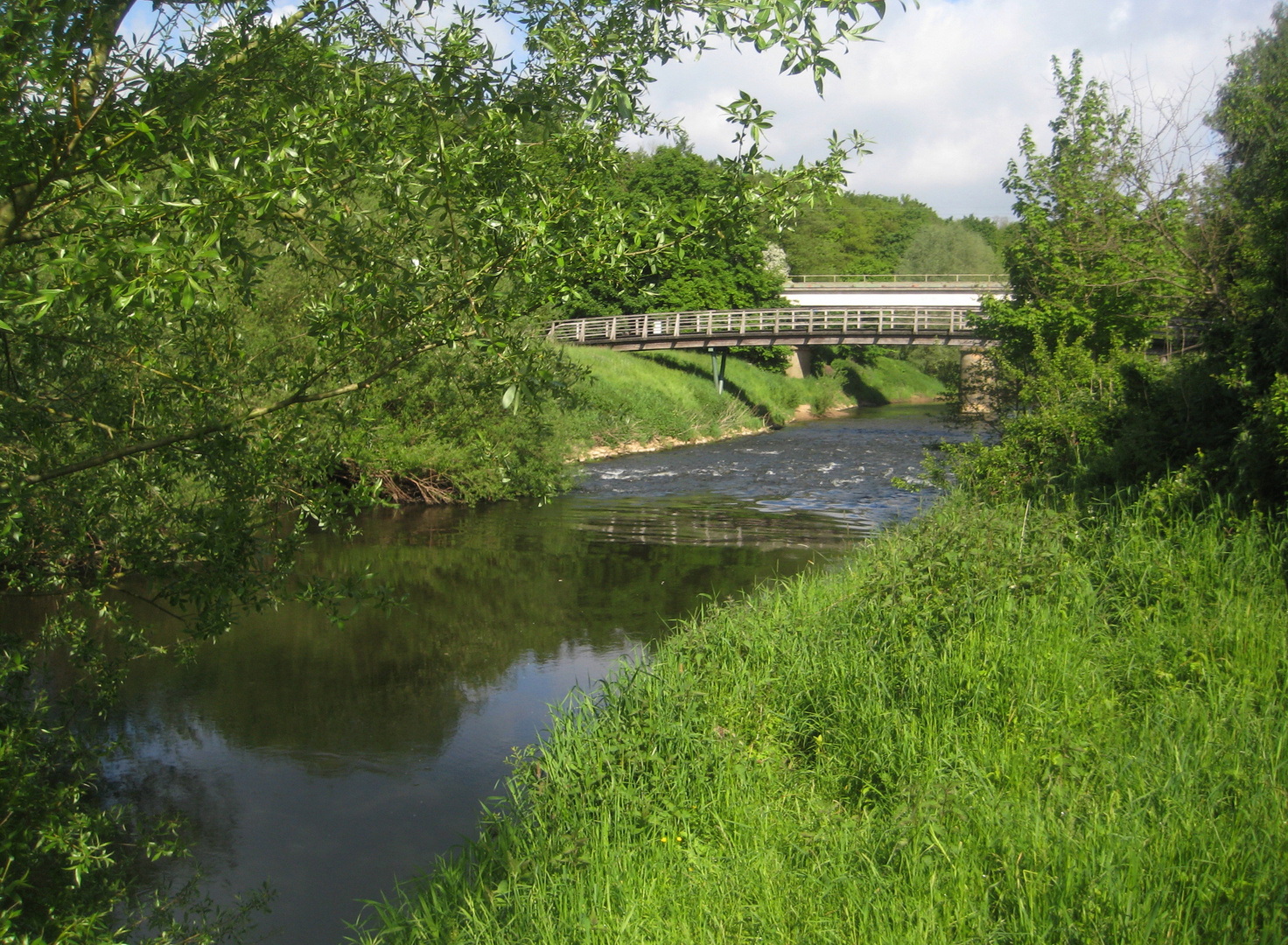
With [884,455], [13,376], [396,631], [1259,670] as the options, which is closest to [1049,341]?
[884,455]

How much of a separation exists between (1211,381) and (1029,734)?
462 cm

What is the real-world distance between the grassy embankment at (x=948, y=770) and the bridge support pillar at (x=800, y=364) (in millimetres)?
45256

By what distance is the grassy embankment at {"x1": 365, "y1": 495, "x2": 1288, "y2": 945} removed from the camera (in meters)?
3.96

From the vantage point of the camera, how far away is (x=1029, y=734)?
18.2 feet

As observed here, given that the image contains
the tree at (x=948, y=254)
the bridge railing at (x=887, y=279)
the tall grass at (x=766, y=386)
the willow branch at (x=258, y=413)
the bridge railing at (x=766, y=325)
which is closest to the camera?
the willow branch at (x=258, y=413)

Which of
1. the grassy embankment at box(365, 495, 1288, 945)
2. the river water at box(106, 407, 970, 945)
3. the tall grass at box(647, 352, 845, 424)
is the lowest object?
the river water at box(106, 407, 970, 945)

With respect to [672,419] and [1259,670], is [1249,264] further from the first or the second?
[672,419]

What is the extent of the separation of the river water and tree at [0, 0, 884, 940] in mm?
2066

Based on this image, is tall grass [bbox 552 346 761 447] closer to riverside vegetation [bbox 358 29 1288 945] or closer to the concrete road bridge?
the concrete road bridge

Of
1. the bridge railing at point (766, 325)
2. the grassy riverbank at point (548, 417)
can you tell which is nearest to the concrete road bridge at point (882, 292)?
the grassy riverbank at point (548, 417)

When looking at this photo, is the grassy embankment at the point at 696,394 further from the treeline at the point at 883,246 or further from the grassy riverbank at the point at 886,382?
the treeline at the point at 883,246

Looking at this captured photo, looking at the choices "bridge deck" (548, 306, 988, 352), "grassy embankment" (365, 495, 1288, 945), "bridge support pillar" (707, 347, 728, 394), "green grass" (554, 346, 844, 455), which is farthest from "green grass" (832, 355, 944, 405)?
"grassy embankment" (365, 495, 1288, 945)

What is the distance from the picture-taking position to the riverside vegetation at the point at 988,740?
4.02 m

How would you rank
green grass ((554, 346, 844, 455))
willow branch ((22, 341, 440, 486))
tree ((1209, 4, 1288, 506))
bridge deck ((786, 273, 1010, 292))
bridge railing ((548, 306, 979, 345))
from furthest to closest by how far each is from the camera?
bridge deck ((786, 273, 1010, 292)), bridge railing ((548, 306, 979, 345)), green grass ((554, 346, 844, 455)), tree ((1209, 4, 1288, 506)), willow branch ((22, 341, 440, 486))
